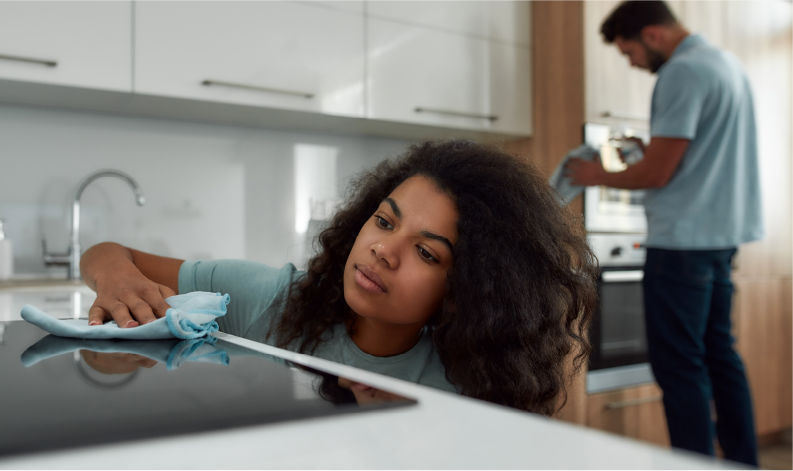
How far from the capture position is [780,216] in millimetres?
2551

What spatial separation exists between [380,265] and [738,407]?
143 cm

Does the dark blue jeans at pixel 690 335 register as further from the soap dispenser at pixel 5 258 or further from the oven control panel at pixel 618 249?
the soap dispenser at pixel 5 258

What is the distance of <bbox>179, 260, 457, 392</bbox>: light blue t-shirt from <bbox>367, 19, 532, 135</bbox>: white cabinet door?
40.4 inches

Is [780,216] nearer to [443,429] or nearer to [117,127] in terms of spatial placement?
[117,127]

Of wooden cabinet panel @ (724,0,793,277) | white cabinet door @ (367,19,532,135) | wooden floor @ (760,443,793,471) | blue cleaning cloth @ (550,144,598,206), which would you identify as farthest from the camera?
wooden cabinet panel @ (724,0,793,277)

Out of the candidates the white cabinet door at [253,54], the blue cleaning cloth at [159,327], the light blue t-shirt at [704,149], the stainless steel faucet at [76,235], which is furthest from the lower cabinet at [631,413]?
the blue cleaning cloth at [159,327]

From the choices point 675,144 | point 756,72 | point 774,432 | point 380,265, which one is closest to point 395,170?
point 380,265

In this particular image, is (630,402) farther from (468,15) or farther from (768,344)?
(468,15)

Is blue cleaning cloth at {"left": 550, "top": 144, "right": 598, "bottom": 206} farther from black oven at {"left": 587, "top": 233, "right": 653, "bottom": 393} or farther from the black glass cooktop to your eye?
the black glass cooktop

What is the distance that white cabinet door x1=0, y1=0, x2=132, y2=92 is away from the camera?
1.49 metres

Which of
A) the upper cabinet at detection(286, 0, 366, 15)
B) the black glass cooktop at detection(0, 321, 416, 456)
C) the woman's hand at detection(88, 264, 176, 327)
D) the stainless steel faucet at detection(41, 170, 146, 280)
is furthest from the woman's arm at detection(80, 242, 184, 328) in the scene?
the upper cabinet at detection(286, 0, 366, 15)

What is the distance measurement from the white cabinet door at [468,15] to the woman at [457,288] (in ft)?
3.80

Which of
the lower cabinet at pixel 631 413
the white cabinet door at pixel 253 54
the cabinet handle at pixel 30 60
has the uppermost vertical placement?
the white cabinet door at pixel 253 54

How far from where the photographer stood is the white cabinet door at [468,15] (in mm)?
2066
